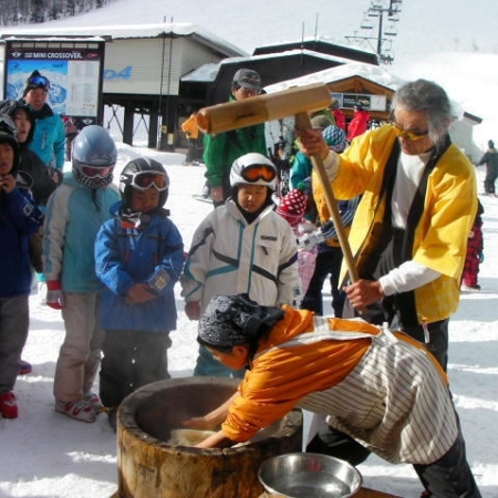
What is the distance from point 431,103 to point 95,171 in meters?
1.88

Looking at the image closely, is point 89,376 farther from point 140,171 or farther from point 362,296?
point 362,296

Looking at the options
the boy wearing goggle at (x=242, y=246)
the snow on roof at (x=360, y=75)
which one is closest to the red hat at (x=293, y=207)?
the boy wearing goggle at (x=242, y=246)

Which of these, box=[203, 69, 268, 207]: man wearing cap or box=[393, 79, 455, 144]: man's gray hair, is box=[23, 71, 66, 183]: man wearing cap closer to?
box=[203, 69, 268, 207]: man wearing cap

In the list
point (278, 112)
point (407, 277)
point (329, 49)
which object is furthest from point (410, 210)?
point (329, 49)

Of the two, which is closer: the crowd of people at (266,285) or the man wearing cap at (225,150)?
the crowd of people at (266,285)

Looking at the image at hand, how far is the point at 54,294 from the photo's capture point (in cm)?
361

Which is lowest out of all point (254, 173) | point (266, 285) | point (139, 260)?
point (266, 285)

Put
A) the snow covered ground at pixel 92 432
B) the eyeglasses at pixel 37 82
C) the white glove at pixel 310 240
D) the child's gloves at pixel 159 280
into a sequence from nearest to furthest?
the snow covered ground at pixel 92 432 → the child's gloves at pixel 159 280 → the white glove at pixel 310 240 → the eyeglasses at pixel 37 82

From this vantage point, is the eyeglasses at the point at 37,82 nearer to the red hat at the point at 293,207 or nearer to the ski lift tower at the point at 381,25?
the red hat at the point at 293,207

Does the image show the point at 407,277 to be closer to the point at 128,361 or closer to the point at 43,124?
the point at 128,361

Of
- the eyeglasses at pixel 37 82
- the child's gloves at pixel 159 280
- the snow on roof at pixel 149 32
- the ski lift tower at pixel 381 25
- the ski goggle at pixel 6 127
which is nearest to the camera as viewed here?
the child's gloves at pixel 159 280

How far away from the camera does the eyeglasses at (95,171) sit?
363cm

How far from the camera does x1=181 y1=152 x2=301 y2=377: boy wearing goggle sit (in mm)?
3568

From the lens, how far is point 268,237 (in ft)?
11.8
